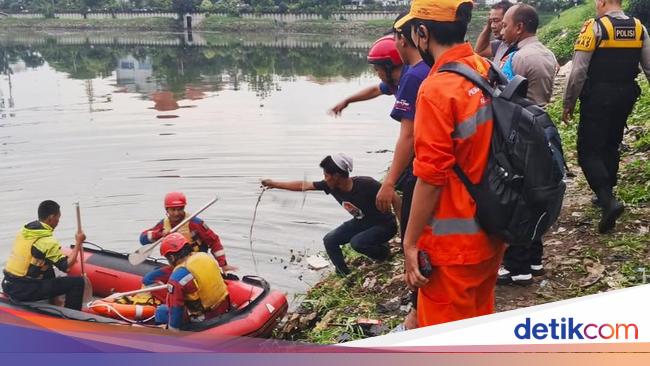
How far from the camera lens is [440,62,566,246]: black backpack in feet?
9.58

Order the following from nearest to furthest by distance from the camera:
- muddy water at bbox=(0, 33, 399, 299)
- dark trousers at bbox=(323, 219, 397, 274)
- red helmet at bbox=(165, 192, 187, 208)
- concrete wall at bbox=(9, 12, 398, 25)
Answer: dark trousers at bbox=(323, 219, 397, 274) < red helmet at bbox=(165, 192, 187, 208) < muddy water at bbox=(0, 33, 399, 299) < concrete wall at bbox=(9, 12, 398, 25)

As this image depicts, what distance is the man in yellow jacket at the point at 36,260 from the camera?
6.29 m

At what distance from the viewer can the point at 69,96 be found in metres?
24.7

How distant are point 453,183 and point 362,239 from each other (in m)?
3.44

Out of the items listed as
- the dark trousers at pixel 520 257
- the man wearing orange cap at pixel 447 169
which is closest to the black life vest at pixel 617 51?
the dark trousers at pixel 520 257

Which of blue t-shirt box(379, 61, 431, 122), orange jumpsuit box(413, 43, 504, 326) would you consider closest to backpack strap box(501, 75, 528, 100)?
orange jumpsuit box(413, 43, 504, 326)

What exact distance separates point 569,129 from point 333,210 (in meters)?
3.81

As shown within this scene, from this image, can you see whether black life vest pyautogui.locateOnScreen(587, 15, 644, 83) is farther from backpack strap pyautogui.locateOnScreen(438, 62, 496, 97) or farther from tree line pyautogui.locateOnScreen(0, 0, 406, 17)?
tree line pyautogui.locateOnScreen(0, 0, 406, 17)

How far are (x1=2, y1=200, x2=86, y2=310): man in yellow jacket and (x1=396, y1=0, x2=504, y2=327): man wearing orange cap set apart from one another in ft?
14.3

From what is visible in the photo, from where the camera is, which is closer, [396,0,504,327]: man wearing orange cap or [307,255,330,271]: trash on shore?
[396,0,504,327]: man wearing orange cap

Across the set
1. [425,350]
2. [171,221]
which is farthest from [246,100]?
[425,350]

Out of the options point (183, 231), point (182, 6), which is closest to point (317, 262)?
point (183, 231)

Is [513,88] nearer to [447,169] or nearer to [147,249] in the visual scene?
[447,169]

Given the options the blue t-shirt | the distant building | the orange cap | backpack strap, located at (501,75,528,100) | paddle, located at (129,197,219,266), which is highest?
the orange cap
